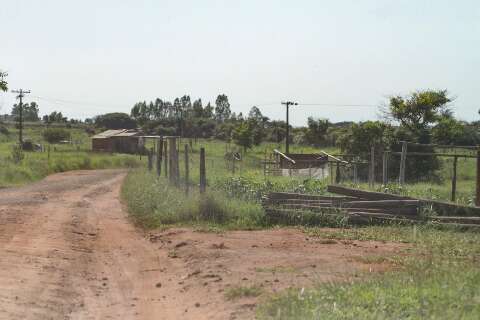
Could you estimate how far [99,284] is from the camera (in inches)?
332

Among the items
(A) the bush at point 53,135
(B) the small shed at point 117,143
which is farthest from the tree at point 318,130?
(A) the bush at point 53,135

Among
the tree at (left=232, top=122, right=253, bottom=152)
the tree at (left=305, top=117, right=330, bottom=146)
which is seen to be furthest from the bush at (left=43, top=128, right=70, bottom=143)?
the tree at (left=305, top=117, right=330, bottom=146)

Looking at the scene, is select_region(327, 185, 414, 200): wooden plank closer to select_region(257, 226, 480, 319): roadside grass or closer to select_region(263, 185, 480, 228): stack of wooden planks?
select_region(263, 185, 480, 228): stack of wooden planks

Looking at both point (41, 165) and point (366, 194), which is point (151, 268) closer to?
point (366, 194)

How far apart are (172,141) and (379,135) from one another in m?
16.4

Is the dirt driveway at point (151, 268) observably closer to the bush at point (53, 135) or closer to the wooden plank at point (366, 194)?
the wooden plank at point (366, 194)

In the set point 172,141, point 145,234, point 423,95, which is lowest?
point 145,234

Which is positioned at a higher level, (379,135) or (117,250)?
(379,135)

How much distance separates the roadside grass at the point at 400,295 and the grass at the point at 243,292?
1.25ft

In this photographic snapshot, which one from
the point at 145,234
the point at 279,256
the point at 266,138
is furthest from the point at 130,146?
the point at 279,256

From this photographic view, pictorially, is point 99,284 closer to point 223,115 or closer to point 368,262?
point 368,262

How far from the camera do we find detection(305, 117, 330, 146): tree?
216 ft

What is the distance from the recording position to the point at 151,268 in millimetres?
9438

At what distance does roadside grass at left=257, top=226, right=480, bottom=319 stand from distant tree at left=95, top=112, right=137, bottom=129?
3741 inches
